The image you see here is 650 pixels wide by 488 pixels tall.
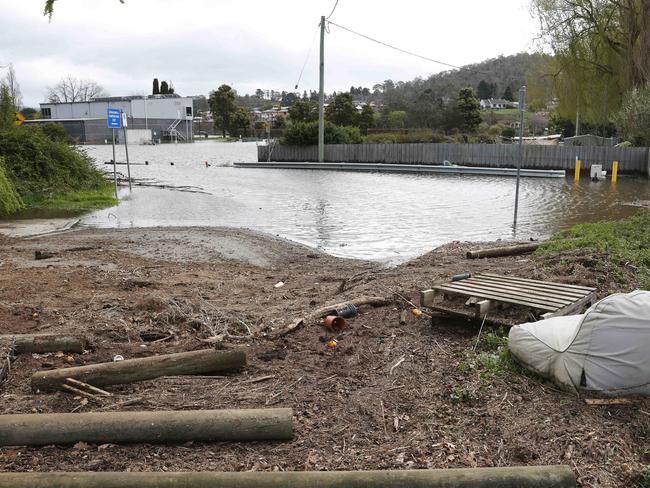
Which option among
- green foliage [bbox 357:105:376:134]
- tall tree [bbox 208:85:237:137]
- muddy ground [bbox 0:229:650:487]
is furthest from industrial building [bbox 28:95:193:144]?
muddy ground [bbox 0:229:650:487]

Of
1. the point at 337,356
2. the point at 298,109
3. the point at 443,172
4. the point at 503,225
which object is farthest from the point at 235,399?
the point at 298,109

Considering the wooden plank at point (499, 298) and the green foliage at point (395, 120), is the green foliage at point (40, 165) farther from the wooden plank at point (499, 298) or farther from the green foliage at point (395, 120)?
the green foliage at point (395, 120)

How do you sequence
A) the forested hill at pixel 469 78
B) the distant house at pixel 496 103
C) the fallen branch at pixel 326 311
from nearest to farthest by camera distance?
the fallen branch at pixel 326 311 < the forested hill at pixel 469 78 < the distant house at pixel 496 103

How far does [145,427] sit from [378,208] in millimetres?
16651

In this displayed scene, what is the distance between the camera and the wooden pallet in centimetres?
585

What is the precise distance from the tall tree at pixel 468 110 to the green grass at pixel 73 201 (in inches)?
1764

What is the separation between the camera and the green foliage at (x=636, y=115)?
28859 mm

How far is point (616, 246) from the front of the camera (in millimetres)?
9523

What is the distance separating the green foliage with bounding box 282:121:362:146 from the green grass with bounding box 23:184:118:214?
2520 centimetres

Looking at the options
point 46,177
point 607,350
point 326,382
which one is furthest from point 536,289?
point 46,177

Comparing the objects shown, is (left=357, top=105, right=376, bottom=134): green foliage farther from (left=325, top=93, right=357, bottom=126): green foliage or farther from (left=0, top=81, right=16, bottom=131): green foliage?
(left=0, top=81, right=16, bottom=131): green foliage

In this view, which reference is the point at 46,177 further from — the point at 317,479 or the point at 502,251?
the point at 317,479

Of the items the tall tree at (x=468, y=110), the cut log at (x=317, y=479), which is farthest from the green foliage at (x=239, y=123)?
the cut log at (x=317, y=479)

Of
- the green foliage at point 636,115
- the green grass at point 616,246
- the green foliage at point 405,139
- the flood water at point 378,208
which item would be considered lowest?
the flood water at point 378,208
